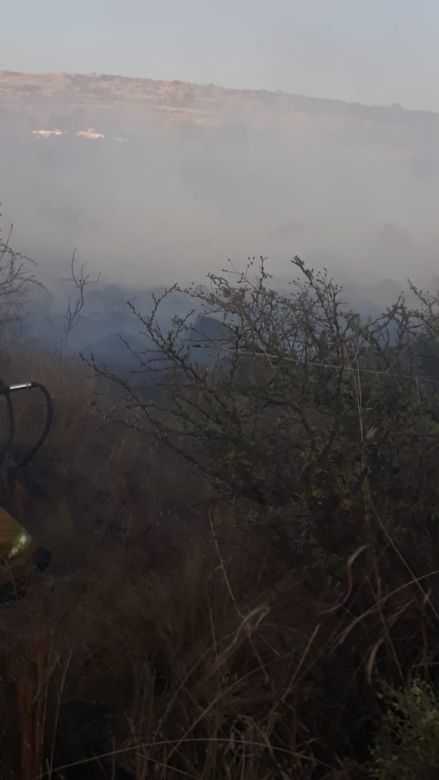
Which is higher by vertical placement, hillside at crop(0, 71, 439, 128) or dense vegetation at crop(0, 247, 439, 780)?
hillside at crop(0, 71, 439, 128)

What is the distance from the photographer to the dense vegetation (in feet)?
6.55

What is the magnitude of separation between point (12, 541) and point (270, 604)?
1379 millimetres

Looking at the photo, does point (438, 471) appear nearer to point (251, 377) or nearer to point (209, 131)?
point (251, 377)

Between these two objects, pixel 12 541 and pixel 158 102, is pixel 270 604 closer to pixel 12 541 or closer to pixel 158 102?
pixel 12 541

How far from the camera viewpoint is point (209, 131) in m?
27.9

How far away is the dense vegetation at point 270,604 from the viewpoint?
200 cm

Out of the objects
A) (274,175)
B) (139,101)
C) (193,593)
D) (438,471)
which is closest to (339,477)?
(438,471)

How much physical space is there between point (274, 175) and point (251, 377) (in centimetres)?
2420

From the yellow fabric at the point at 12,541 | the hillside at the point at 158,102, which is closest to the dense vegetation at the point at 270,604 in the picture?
the yellow fabric at the point at 12,541

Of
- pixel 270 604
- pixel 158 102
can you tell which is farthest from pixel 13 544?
pixel 158 102

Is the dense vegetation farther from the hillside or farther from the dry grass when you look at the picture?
the hillside

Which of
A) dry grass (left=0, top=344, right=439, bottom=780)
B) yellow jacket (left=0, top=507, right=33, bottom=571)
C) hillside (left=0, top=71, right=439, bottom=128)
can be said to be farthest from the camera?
hillside (left=0, top=71, right=439, bottom=128)

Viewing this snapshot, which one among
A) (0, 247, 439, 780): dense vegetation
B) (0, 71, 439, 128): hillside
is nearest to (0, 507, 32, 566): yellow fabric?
(0, 247, 439, 780): dense vegetation

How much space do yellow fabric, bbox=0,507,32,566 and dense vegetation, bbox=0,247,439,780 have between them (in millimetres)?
123
